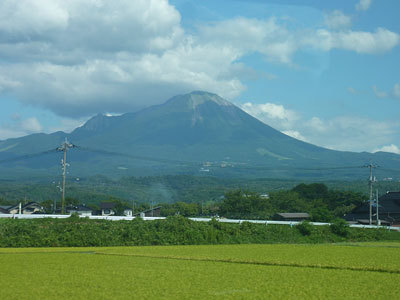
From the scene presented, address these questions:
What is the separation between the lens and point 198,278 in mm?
15133

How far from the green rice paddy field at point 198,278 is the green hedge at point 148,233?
975 cm

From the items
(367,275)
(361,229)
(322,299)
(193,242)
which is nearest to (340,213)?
(361,229)

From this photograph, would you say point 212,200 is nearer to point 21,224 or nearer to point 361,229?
point 361,229

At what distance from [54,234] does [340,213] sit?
162ft

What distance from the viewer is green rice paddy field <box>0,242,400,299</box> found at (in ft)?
40.2

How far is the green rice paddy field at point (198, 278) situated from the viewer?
40.2 feet

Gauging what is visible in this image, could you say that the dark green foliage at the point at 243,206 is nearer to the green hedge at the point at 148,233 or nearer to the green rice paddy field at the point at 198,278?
the green hedge at the point at 148,233

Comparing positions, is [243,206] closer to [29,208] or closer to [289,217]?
[289,217]

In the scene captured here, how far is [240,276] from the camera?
15609 mm

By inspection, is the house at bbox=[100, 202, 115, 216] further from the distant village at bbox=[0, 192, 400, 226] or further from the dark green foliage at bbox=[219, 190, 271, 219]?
the dark green foliage at bbox=[219, 190, 271, 219]

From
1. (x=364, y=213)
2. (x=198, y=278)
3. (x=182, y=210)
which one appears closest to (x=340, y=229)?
(x=364, y=213)

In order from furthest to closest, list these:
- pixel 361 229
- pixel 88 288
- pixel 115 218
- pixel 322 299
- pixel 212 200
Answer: pixel 212 200, pixel 361 229, pixel 115 218, pixel 88 288, pixel 322 299

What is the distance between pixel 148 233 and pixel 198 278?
19335mm

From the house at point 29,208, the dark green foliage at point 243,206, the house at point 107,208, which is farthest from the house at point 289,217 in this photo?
the house at point 29,208
